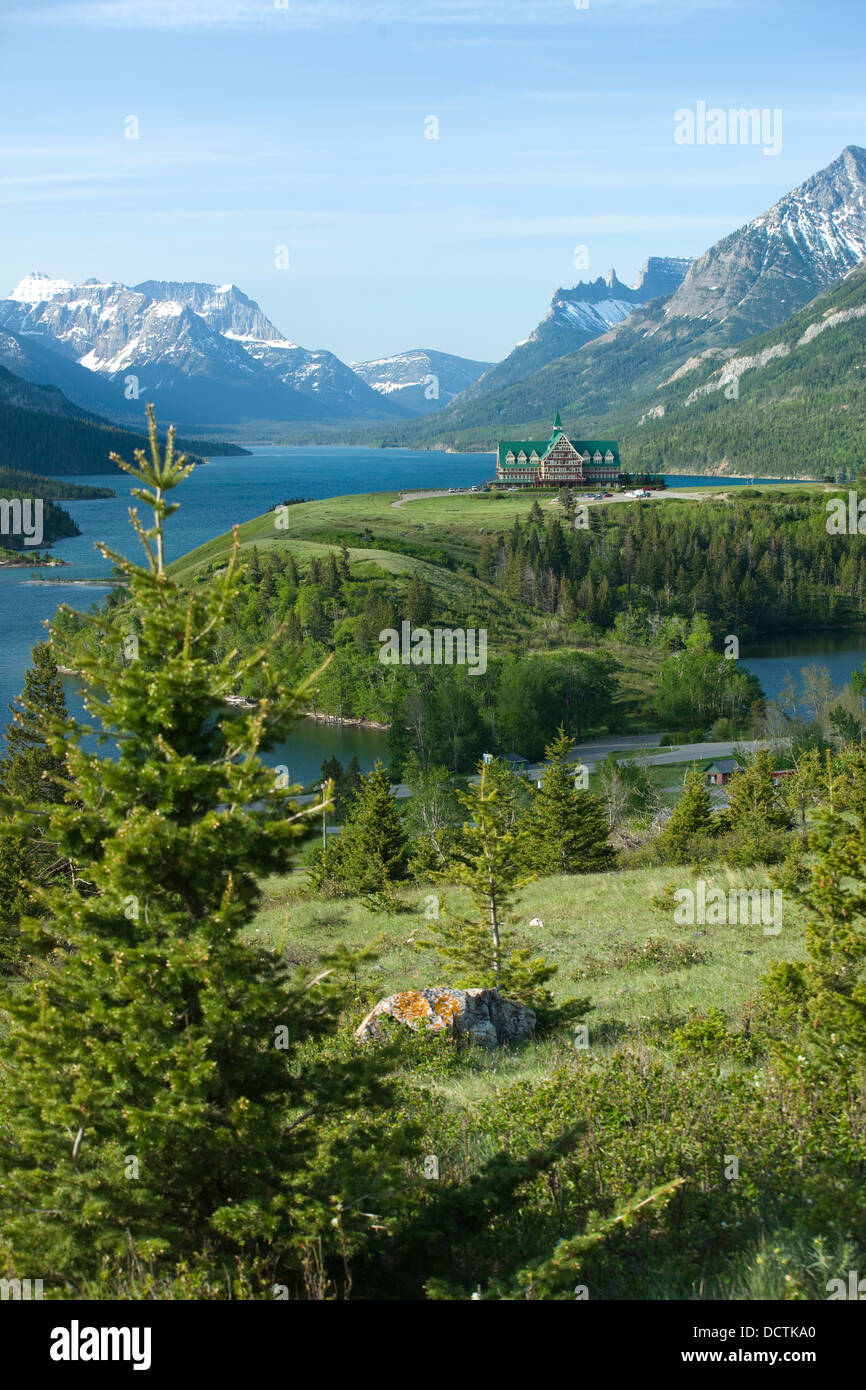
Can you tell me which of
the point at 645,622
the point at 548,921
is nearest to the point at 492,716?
the point at 645,622

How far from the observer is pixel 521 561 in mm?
134000

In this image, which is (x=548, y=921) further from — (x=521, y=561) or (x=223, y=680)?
(x=521, y=561)

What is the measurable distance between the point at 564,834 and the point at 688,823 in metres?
6.12

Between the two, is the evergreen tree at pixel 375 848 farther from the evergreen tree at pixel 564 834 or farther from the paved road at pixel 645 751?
the paved road at pixel 645 751

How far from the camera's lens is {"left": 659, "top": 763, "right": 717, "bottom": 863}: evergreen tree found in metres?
39.1

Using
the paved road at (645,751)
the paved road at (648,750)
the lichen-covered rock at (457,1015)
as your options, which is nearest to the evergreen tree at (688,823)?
the lichen-covered rock at (457,1015)

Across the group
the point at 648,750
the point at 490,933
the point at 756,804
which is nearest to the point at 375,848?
the point at 756,804

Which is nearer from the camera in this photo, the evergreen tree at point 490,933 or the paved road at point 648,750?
the evergreen tree at point 490,933

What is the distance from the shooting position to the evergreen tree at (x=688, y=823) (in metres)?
39.1

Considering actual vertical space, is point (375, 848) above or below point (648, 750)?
above

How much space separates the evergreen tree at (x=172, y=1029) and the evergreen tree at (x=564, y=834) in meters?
30.6

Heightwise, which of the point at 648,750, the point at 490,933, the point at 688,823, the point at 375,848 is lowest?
the point at 648,750

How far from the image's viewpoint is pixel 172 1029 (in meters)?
7.10

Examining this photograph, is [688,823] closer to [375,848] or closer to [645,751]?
[375,848]
